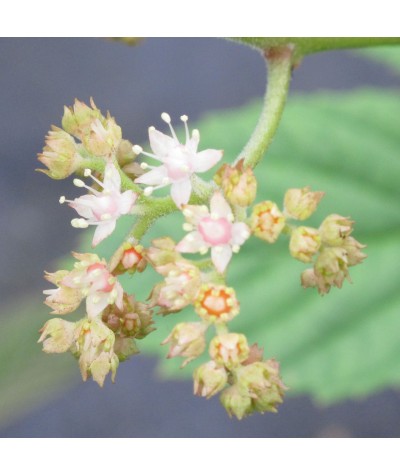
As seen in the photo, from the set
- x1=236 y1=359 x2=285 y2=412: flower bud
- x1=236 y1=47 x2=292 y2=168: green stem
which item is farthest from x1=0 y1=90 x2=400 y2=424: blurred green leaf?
x1=236 y1=359 x2=285 y2=412: flower bud

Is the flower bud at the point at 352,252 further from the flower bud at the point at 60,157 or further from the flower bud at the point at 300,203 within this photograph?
the flower bud at the point at 60,157

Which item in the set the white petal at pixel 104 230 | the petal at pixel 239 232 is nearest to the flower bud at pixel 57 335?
the white petal at pixel 104 230

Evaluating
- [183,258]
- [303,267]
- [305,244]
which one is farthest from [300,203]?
[303,267]

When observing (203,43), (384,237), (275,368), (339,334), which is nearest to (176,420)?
(339,334)

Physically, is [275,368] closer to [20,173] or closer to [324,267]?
[324,267]

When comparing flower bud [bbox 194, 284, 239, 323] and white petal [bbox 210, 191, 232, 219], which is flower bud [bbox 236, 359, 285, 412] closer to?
flower bud [bbox 194, 284, 239, 323]

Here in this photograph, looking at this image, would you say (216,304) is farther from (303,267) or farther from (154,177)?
(303,267)
